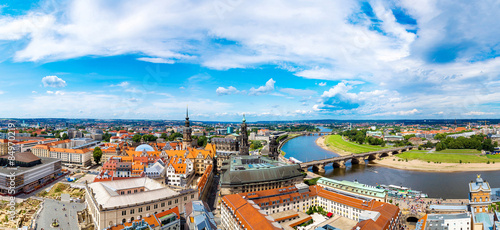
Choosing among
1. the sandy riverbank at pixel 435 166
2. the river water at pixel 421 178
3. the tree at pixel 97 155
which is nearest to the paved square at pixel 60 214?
the tree at pixel 97 155

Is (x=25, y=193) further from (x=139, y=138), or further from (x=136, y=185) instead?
(x=139, y=138)

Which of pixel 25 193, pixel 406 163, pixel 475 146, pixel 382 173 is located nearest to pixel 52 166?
pixel 25 193

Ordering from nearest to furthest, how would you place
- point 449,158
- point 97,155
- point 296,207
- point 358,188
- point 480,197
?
point 480,197 → point 296,207 → point 358,188 → point 97,155 → point 449,158

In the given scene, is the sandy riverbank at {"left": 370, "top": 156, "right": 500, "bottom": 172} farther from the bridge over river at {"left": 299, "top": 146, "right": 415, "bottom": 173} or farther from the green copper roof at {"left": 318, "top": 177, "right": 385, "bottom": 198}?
the green copper roof at {"left": 318, "top": 177, "right": 385, "bottom": 198}

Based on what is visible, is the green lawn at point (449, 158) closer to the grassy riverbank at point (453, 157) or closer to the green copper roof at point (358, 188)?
the grassy riverbank at point (453, 157)

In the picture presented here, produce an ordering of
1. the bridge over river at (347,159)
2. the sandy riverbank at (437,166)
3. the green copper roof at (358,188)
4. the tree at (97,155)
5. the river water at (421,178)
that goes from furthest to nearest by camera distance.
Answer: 1. the sandy riverbank at (437,166)
2. the bridge over river at (347,159)
3. the tree at (97,155)
4. the river water at (421,178)
5. the green copper roof at (358,188)

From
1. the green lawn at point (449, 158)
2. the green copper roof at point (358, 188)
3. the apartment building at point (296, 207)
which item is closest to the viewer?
the apartment building at point (296, 207)

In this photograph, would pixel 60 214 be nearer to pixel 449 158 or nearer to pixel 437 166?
pixel 437 166

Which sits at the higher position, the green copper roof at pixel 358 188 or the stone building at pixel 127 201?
the stone building at pixel 127 201

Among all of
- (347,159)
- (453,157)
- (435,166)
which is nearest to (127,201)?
(347,159)

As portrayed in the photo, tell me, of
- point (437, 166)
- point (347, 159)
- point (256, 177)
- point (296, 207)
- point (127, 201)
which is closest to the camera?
point (127, 201)
